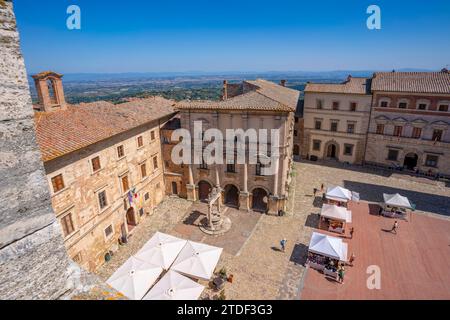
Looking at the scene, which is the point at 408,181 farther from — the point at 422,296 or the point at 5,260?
the point at 5,260

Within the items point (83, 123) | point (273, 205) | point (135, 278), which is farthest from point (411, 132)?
point (83, 123)

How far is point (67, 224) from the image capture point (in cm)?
1858

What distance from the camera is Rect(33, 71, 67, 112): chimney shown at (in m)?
19.8

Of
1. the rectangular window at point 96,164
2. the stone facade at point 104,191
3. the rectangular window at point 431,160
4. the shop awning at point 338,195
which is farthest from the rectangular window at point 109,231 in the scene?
the rectangular window at point 431,160

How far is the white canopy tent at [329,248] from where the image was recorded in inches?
777

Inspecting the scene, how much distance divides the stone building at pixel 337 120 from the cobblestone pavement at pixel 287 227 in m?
3.15

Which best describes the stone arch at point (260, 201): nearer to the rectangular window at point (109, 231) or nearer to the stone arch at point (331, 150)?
the rectangular window at point (109, 231)

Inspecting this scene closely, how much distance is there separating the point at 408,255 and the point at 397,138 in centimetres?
2161

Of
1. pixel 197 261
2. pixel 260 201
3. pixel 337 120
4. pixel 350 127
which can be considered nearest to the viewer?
pixel 197 261

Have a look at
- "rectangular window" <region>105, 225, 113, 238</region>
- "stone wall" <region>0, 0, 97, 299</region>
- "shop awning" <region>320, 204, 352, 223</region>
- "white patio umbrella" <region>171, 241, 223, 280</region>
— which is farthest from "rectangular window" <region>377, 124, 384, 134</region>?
"stone wall" <region>0, 0, 97, 299</region>

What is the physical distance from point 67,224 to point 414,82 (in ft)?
146

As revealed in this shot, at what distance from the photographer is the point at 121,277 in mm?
16969

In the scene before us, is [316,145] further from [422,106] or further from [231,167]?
[231,167]

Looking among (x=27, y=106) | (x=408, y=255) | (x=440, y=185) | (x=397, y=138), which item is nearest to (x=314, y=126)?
(x=397, y=138)
